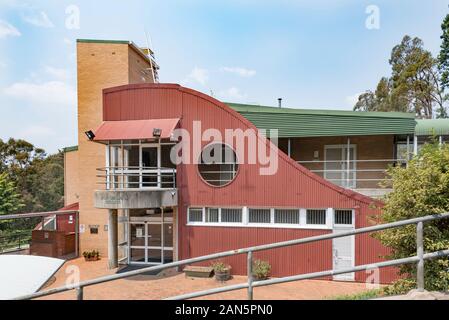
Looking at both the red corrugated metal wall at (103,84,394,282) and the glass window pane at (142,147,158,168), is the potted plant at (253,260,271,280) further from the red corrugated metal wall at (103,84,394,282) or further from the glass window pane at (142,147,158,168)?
the glass window pane at (142,147,158,168)

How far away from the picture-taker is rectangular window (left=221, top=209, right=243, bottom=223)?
1384 cm

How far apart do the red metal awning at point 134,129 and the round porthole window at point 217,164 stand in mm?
2007

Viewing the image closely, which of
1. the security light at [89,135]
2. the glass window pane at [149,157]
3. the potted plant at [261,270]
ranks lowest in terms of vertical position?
Result: the potted plant at [261,270]

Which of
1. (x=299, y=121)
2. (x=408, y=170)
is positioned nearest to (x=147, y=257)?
(x=299, y=121)

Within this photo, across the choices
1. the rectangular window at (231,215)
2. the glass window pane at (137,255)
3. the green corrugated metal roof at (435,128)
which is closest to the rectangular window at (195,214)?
the rectangular window at (231,215)

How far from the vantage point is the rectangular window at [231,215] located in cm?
1384

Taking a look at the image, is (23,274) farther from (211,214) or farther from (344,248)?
(344,248)

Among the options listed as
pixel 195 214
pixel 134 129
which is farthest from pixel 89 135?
pixel 195 214

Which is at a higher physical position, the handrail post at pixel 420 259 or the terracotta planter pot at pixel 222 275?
the handrail post at pixel 420 259

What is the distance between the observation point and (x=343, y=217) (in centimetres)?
1273

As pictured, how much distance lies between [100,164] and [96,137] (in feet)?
14.0

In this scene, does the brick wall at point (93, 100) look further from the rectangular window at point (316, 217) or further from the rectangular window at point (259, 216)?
the rectangular window at point (316, 217)

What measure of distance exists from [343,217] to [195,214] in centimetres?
654

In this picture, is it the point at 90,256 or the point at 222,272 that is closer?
the point at 222,272
